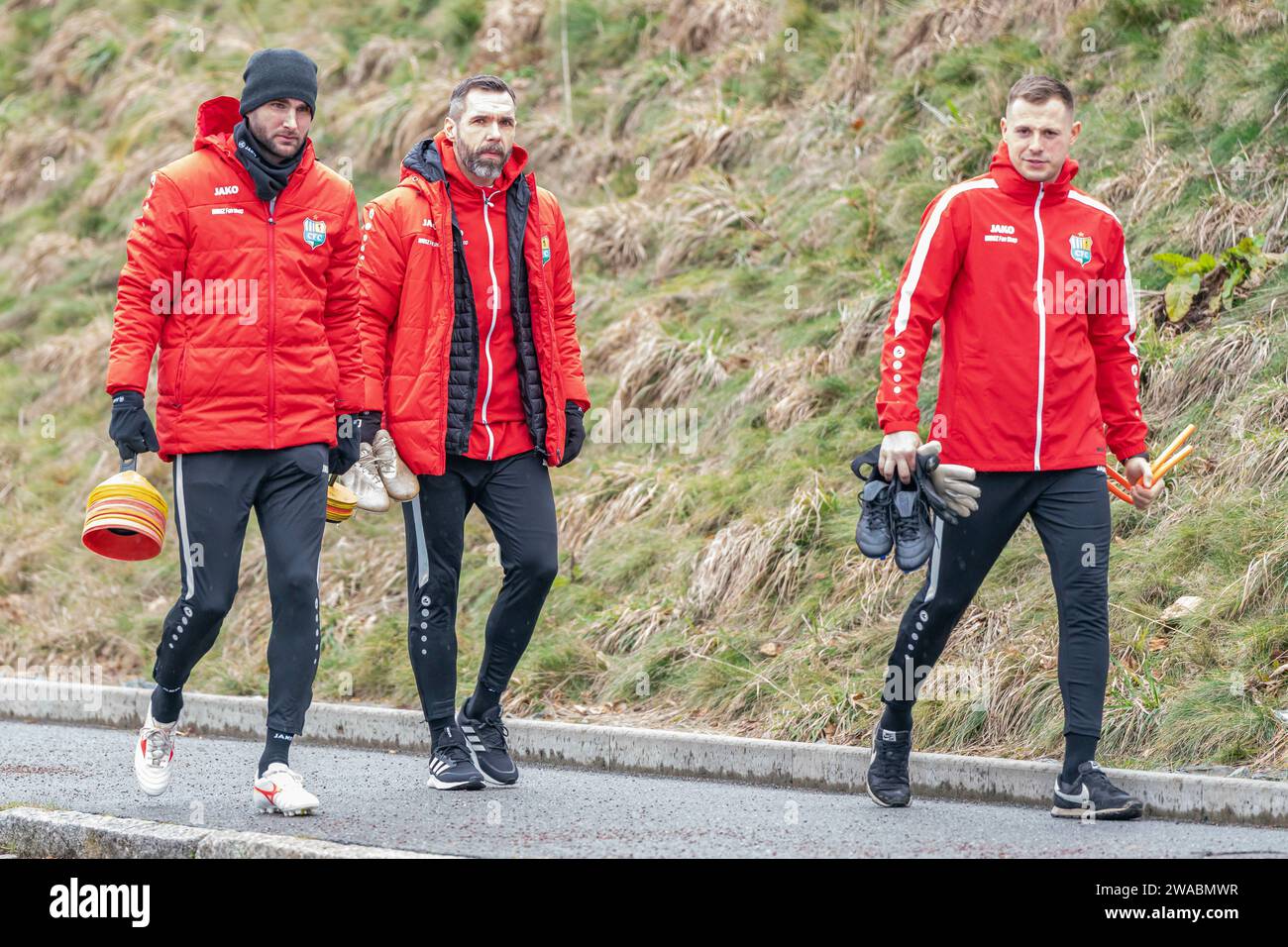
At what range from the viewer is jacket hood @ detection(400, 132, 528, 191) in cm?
649

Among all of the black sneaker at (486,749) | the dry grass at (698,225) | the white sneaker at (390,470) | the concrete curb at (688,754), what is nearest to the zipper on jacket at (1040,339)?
the concrete curb at (688,754)

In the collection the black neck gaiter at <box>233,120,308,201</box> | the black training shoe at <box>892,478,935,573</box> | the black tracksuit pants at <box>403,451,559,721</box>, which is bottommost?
the black tracksuit pants at <box>403,451,559,721</box>

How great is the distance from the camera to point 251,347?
583 centimetres

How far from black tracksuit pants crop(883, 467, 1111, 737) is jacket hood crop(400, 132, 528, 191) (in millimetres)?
2136

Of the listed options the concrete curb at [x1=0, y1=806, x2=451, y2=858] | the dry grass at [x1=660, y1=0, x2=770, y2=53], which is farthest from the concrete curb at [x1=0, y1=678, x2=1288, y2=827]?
the dry grass at [x1=660, y1=0, x2=770, y2=53]

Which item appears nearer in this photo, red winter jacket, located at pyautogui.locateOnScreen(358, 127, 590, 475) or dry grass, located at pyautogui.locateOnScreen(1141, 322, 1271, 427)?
red winter jacket, located at pyautogui.locateOnScreen(358, 127, 590, 475)

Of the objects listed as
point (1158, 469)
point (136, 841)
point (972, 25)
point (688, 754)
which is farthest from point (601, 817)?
point (972, 25)

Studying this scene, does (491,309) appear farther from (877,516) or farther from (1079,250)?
(1079,250)

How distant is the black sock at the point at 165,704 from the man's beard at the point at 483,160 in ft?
7.29

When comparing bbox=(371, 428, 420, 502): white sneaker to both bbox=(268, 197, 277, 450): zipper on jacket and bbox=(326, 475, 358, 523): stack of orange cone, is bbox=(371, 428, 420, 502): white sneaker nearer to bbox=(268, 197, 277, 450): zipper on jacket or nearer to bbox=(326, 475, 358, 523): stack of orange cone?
bbox=(326, 475, 358, 523): stack of orange cone

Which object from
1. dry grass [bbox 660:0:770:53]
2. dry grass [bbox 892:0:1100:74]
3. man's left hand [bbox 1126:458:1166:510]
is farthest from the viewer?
dry grass [bbox 660:0:770:53]

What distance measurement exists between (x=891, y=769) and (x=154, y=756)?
2731 millimetres

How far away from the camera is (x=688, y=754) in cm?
734
